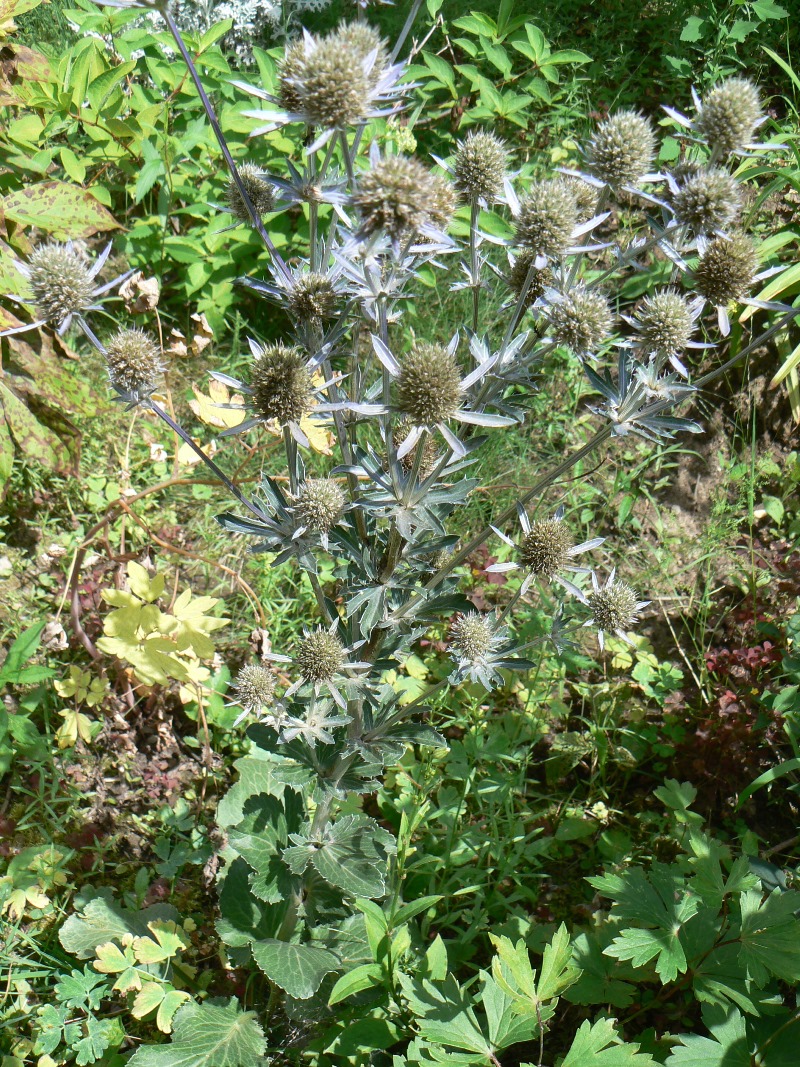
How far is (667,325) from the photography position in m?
1.73

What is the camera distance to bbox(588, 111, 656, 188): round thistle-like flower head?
1.74m

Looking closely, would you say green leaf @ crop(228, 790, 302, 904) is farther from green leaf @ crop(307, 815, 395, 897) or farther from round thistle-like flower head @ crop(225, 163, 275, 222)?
round thistle-like flower head @ crop(225, 163, 275, 222)

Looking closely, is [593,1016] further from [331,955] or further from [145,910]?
[145,910]

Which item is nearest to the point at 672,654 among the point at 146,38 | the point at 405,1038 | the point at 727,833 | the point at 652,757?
the point at 652,757

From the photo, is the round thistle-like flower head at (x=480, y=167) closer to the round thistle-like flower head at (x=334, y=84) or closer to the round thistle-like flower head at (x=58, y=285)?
the round thistle-like flower head at (x=334, y=84)

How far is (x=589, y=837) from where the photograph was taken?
2.82 m

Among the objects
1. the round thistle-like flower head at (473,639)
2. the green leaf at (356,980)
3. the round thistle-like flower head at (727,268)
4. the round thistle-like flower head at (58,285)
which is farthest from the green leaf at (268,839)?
the round thistle-like flower head at (727,268)

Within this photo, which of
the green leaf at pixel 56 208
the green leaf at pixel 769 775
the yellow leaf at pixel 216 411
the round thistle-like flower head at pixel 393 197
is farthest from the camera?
the yellow leaf at pixel 216 411

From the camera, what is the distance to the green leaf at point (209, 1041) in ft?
6.95

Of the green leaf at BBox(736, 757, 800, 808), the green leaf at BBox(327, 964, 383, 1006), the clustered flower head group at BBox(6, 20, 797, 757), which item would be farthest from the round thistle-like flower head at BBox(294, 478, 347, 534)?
the green leaf at BBox(736, 757, 800, 808)

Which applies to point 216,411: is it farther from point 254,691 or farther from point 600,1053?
point 600,1053

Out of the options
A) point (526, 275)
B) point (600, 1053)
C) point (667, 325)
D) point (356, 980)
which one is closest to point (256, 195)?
point (526, 275)

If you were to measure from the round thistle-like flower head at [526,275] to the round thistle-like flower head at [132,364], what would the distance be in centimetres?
82

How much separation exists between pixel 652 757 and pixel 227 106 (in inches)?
130
